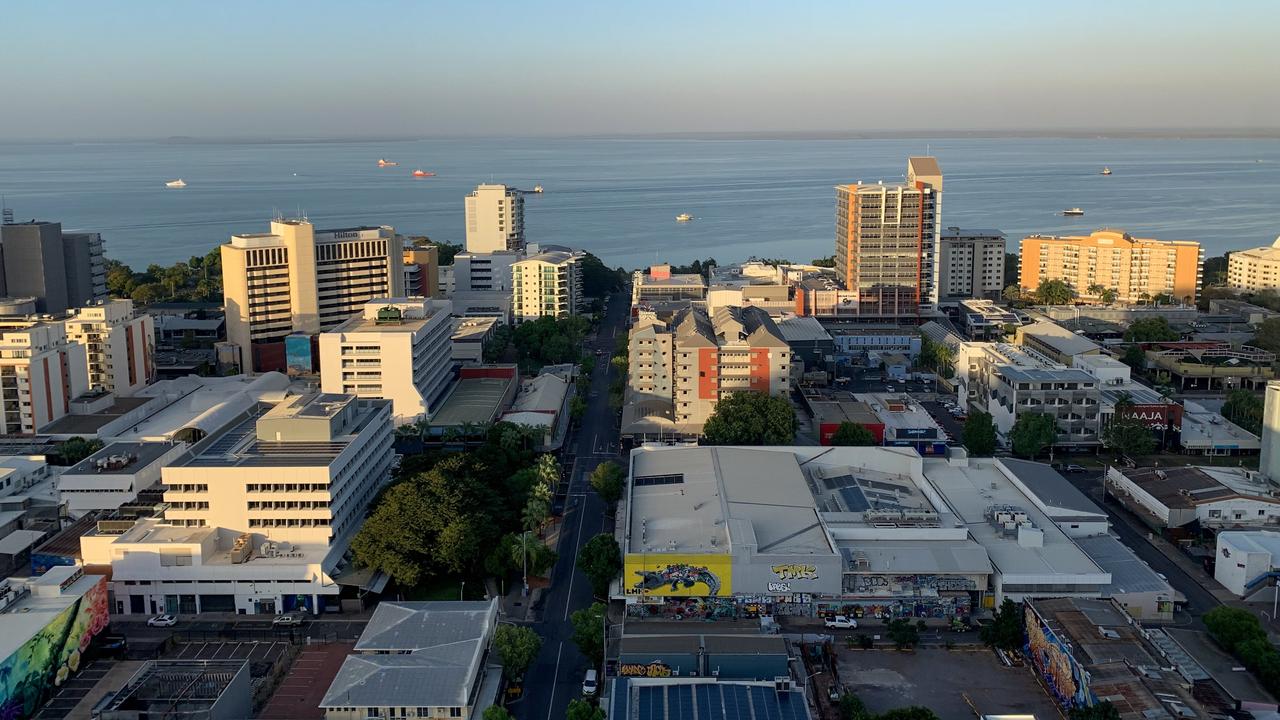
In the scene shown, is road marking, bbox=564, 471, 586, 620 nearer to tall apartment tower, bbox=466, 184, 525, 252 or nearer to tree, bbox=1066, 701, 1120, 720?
tree, bbox=1066, 701, 1120, 720

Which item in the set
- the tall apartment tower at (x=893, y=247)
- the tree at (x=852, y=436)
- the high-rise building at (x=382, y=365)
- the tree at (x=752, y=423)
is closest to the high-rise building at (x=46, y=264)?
the high-rise building at (x=382, y=365)

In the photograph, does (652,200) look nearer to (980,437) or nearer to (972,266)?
(972,266)

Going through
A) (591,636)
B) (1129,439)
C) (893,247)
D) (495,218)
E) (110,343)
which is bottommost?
(591,636)

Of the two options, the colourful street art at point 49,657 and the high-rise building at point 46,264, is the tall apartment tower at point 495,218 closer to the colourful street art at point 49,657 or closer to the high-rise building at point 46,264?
the high-rise building at point 46,264

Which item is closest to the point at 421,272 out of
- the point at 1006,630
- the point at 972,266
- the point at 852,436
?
the point at 852,436

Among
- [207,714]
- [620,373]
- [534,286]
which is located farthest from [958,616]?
[534,286]

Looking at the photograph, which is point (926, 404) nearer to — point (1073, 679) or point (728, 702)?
point (1073, 679)
